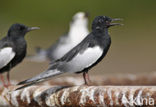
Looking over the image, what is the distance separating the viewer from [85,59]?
4.29 meters

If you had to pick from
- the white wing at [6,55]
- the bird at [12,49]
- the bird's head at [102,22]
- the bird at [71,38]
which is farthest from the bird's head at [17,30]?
the bird at [71,38]

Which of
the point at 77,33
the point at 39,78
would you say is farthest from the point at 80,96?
the point at 77,33

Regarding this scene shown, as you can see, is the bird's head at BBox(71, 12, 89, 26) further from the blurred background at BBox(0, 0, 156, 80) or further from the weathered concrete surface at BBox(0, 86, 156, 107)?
the blurred background at BBox(0, 0, 156, 80)

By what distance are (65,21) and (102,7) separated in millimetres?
1050

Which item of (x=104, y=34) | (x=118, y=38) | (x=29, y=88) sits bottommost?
(x=29, y=88)

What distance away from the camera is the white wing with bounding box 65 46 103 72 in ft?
14.0

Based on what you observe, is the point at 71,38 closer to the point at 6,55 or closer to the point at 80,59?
the point at 6,55

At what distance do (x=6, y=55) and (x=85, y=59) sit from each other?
1.12 m

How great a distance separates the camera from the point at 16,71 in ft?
32.4

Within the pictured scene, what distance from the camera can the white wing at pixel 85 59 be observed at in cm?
425

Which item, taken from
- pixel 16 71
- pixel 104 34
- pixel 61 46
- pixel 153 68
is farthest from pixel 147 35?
pixel 104 34

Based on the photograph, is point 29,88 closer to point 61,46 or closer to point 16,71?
point 61,46

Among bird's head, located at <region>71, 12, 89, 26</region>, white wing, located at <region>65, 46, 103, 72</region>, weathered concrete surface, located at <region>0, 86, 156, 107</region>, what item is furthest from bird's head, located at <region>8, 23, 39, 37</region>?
bird's head, located at <region>71, 12, 89, 26</region>

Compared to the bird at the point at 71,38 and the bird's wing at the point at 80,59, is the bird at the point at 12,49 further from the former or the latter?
the bird at the point at 71,38
